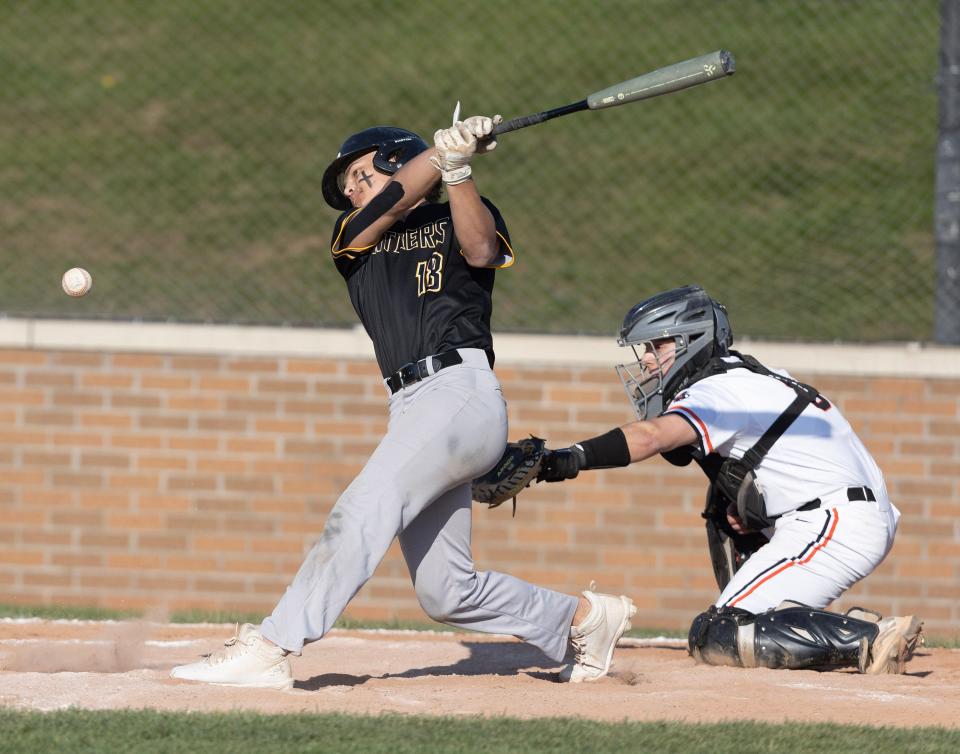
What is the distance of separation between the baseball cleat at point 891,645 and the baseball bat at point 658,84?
2.04 meters

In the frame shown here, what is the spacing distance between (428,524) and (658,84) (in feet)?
5.35

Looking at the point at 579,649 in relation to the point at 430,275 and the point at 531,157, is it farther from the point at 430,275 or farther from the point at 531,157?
the point at 531,157

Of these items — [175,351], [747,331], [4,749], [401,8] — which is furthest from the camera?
[401,8]

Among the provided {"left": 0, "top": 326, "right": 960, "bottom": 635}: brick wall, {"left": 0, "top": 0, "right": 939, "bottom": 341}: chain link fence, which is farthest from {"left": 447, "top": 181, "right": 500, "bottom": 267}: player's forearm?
{"left": 0, "top": 0, "right": 939, "bottom": 341}: chain link fence

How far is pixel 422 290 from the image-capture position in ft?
15.5

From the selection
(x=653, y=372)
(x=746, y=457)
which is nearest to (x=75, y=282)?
(x=653, y=372)

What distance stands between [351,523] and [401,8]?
10.7 m

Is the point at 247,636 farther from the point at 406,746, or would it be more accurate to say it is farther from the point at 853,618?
the point at 853,618

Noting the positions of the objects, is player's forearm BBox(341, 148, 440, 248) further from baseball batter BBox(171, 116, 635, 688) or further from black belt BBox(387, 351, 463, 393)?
black belt BBox(387, 351, 463, 393)

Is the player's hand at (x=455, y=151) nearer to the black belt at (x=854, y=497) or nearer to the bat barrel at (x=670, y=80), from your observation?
the bat barrel at (x=670, y=80)

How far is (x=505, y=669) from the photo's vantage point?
5.57 meters

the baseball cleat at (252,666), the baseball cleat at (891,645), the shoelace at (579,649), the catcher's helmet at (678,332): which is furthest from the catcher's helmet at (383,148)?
the baseball cleat at (891,645)

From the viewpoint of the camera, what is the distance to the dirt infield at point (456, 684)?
4.37 m

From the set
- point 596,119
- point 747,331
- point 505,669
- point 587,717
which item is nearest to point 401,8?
point 596,119
